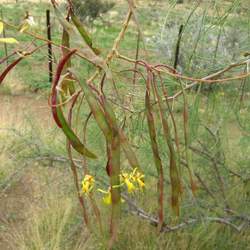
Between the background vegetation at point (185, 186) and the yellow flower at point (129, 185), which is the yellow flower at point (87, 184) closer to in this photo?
the yellow flower at point (129, 185)

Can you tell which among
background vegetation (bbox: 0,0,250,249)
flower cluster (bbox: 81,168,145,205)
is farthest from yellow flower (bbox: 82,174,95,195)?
background vegetation (bbox: 0,0,250,249)

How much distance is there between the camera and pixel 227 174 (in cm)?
213

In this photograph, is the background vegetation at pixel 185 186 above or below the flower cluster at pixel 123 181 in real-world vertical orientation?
below

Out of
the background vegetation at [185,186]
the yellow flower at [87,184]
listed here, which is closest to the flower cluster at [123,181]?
the yellow flower at [87,184]

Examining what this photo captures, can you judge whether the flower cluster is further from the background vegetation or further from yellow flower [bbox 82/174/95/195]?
the background vegetation

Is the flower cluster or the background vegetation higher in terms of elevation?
the flower cluster

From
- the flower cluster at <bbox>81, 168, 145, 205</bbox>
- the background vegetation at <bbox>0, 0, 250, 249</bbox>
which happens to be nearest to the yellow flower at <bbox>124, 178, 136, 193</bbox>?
the flower cluster at <bbox>81, 168, 145, 205</bbox>

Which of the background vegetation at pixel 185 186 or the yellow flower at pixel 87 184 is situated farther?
the background vegetation at pixel 185 186

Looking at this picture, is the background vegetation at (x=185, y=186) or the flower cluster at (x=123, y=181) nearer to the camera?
the flower cluster at (x=123, y=181)

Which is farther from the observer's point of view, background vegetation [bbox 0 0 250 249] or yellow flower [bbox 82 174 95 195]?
background vegetation [bbox 0 0 250 249]

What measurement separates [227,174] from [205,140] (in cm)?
17

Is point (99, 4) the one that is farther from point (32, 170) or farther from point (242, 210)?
point (242, 210)

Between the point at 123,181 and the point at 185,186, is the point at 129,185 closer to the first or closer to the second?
the point at 123,181

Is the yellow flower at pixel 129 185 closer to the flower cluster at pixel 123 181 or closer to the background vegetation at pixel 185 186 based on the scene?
the flower cluster at pixel 123 181
